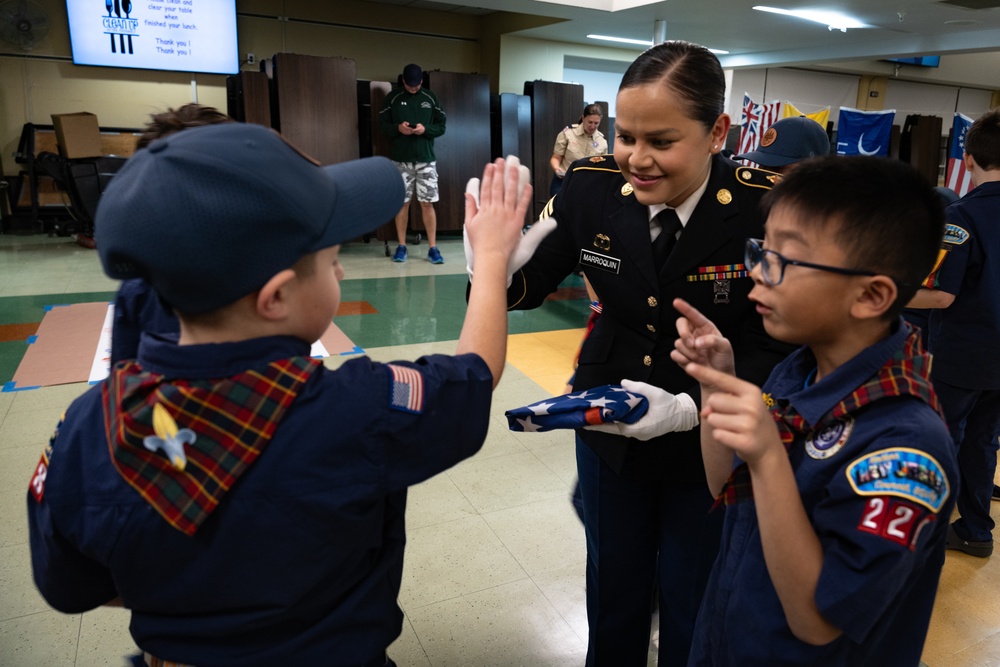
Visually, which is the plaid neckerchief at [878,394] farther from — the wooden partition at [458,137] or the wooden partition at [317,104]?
the wooden partition at [458,137]

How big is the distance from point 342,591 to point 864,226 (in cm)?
81

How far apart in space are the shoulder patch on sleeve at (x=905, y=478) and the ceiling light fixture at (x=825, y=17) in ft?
26.2

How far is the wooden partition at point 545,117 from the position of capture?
9.57 m

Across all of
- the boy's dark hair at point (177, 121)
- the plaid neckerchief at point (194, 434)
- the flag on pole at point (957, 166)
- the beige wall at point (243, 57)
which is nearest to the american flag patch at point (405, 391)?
the plaid neckerchief at point (194, 434)

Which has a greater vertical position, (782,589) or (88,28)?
(88,28)

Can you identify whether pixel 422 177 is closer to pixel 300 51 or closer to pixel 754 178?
pixel 300 51

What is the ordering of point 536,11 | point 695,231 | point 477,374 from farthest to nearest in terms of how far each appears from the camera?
point 536,11 → point 695,231 → point 477,374

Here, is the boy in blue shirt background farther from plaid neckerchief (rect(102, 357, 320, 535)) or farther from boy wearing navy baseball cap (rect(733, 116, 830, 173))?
plaid neckerchief (rect(102, 357, 320, 535))

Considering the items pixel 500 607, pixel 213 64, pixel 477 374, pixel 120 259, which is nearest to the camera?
pixel 120 259

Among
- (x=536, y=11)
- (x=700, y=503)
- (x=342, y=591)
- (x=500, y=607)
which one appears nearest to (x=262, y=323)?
(x=342, y=591)

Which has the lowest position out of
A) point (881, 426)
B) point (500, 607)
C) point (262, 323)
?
point (500, 607)

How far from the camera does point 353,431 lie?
0.74 metres

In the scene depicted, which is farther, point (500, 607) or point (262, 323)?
point (500, 607)

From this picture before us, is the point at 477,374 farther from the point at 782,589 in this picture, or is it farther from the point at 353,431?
the point at 782,589
